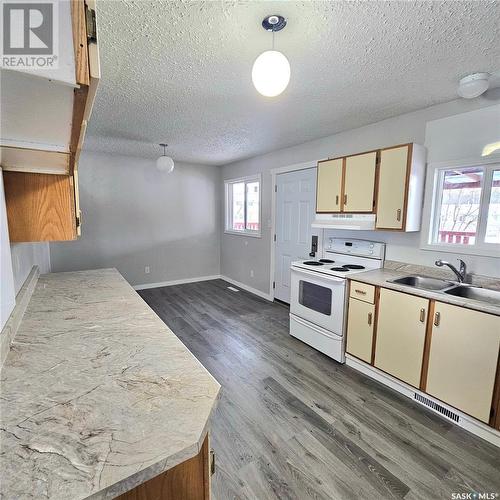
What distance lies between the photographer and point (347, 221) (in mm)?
2693

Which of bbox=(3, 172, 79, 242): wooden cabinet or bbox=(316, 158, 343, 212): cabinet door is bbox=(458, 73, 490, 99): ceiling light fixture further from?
bbox=(3, 172, 79, 242): wooden cabinet

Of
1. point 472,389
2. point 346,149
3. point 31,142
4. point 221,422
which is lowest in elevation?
point 221,422

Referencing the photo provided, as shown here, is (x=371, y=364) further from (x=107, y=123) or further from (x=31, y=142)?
(x=107, y=123)

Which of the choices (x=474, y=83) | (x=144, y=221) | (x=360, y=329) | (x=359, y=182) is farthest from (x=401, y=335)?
(x=144, y=221)

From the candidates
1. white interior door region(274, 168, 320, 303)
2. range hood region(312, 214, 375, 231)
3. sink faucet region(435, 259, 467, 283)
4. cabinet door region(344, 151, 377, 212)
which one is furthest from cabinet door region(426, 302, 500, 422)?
white interior door region(274, 168, 320, 303)

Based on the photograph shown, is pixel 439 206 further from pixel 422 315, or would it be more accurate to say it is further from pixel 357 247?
pixel 422 315

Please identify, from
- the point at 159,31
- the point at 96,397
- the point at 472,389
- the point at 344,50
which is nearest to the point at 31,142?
the point at 96,397

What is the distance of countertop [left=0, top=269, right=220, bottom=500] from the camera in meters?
0.54

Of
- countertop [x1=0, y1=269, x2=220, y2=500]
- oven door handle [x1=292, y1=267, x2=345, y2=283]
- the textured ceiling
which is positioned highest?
the textured ceiling

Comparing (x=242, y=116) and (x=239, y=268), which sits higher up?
(x=242, y=116)

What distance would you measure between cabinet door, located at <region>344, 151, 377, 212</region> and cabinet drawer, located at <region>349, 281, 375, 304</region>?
73 cm

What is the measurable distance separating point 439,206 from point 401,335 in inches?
48.0

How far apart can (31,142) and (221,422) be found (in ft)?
6.21

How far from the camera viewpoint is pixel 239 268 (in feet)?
16.8
